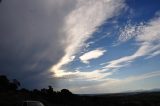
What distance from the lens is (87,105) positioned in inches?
3361

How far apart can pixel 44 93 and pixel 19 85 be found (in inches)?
609

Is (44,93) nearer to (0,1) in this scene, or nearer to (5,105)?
(5,105)

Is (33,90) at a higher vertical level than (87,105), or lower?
higher

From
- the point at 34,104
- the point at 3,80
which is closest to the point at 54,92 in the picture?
the point at 3,80

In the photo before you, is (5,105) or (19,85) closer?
(5,105)

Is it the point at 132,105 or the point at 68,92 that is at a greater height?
the point at 68,92

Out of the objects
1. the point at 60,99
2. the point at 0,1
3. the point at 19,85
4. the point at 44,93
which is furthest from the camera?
the point at 19,85

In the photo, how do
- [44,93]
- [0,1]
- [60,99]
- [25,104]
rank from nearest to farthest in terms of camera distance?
[25,104] → [0,1] → [60,99] → [44,93]

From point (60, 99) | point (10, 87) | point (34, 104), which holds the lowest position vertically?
point (34, 104)

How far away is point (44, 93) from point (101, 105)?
3313 cm

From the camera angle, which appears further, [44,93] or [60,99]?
[44,93]

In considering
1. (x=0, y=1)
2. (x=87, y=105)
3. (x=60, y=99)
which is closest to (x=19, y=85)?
(x=60, y=99)

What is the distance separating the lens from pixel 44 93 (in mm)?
114375

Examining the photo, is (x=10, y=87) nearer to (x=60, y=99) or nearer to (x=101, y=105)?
(x=60, y=99)
